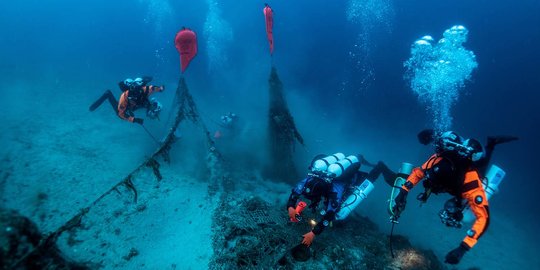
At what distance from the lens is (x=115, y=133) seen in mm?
10727

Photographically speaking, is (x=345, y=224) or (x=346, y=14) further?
(x=346, y=14)

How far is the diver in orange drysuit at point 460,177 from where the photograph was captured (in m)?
4.04

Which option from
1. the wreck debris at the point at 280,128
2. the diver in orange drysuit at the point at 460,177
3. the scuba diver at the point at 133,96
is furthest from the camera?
the wreck debris at the point at 280,128

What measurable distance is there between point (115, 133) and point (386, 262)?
1008 cm

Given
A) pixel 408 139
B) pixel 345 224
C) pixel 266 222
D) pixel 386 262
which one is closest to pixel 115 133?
pixel 266 222

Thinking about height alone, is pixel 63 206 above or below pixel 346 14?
below

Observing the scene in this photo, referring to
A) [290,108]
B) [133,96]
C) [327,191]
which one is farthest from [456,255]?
[290,108]

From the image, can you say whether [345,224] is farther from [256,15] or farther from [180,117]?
[256,15]

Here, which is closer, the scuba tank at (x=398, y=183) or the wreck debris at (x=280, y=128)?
the scuba tank at (x=398, y=183)

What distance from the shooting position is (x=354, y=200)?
6.07m

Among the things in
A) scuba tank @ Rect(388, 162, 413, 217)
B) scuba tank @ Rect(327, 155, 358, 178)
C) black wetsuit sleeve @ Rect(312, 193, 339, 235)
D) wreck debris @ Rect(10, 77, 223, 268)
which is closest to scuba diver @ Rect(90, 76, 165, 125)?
wreck debris @ Rect(10, 77, 223, 268)

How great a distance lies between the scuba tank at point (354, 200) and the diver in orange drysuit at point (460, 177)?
1102mm

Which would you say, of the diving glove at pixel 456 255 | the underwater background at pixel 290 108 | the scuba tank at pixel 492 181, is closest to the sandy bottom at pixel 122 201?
the underwater background at pixel 290 108

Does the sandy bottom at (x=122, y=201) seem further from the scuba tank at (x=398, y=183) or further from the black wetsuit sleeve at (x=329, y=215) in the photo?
the scuba tank at (x=398, y=183)
